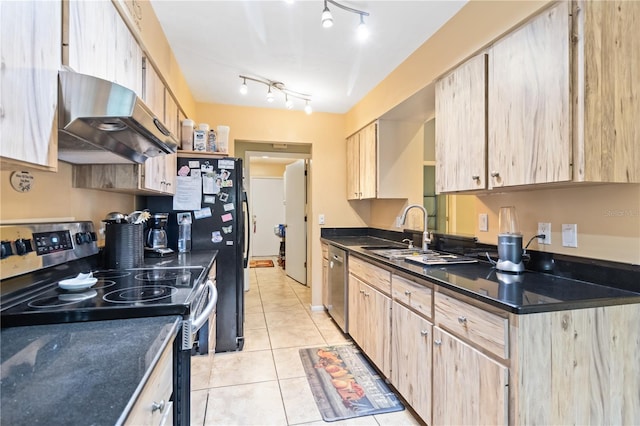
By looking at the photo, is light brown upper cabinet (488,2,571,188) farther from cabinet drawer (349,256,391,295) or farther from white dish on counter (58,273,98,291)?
white dish on counter (58,273,98,291)

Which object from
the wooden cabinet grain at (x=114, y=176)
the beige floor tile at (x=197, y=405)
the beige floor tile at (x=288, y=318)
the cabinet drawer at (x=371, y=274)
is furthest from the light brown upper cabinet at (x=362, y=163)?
the beige floor tile at (x=197, y=405)

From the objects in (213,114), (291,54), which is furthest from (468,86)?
(213,114)

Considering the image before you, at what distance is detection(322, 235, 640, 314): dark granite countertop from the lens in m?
1.22

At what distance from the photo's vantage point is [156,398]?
2.81 feet

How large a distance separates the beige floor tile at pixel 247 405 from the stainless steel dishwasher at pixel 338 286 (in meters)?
1.02

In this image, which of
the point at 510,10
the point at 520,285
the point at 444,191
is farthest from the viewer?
the point at 444,191

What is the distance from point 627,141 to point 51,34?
211cm

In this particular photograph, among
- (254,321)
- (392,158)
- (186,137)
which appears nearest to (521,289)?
(392,158)

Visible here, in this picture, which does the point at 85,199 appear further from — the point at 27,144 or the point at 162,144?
the point at 27,144

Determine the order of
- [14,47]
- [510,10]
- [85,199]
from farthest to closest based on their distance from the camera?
[85,199]
[510,10]
[14,47]

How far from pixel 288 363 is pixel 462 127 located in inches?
86.1

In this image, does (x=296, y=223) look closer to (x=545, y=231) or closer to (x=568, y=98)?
(x=545, y=231)

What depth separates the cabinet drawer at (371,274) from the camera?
2.26 meters

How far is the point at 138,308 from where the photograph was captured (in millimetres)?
1122
